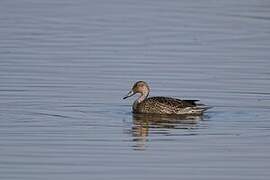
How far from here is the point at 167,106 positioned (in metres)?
17.4

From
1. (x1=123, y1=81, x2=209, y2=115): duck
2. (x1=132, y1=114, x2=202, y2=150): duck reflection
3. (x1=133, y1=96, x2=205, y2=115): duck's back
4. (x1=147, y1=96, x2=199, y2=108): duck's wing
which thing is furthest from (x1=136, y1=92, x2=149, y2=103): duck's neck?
(x1=147, y1=96, x2=199, y2=108): duck's wing

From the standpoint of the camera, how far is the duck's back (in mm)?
17172

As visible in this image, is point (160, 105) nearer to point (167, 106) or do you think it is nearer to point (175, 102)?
point (167, 106)

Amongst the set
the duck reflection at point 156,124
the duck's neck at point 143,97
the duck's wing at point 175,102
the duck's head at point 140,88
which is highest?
the duck's head at point 140,88

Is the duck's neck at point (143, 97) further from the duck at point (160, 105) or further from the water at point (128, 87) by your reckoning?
the water at point (128, 87)

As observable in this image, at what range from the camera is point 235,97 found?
711 inches

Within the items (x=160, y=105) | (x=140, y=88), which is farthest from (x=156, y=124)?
(x=140, y=88)

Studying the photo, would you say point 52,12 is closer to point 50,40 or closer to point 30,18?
point 30,18

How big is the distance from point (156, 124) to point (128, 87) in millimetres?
2293

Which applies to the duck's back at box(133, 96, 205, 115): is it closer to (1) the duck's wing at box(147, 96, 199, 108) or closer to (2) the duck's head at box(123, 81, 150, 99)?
(1) the duck's wing at box(147, 96, 199, 108)

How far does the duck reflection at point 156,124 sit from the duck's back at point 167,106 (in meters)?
0.08

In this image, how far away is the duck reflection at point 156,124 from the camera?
15.6 metres

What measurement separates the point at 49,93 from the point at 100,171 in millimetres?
5626

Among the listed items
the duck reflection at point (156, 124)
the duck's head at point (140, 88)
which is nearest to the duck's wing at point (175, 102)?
the duck reflection at point (156, 124)
